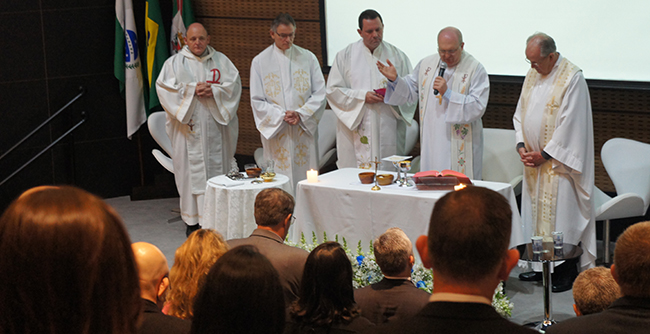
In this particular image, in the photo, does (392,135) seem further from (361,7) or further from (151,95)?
(151,95)

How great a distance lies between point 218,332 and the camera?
1432 mm

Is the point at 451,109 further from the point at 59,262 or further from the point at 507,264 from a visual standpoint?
the point at 59,262

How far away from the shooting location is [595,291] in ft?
8.07

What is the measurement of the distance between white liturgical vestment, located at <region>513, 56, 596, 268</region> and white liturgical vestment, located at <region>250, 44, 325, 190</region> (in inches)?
78.2

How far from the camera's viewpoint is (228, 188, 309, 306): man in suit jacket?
309 cm

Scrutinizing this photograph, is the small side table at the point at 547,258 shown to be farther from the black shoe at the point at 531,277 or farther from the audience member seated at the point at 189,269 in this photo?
the audience member seated at the point at 189,269

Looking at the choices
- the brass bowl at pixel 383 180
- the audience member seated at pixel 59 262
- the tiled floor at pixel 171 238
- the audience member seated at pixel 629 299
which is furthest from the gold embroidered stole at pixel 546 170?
the audience member seated at pixel 59 262

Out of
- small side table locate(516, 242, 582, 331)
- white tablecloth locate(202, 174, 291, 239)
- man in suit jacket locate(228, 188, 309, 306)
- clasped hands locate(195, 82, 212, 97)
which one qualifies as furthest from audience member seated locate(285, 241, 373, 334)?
clasped hands locate(195, 82, 212, 97)

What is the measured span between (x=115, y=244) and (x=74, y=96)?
23.5 ft

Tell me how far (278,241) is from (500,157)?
10.1 feet

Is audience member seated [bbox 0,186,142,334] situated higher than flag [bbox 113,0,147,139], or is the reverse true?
flag [bbox 113,0,147,139]

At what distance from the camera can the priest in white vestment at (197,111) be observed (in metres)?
6.43

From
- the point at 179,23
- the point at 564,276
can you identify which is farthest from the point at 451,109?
the point at 179,23

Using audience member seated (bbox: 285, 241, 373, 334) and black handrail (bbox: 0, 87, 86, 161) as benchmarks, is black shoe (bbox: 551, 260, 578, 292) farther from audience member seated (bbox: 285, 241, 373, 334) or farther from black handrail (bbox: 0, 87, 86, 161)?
black handrail (bbox: 0, 87, 86, 161)
